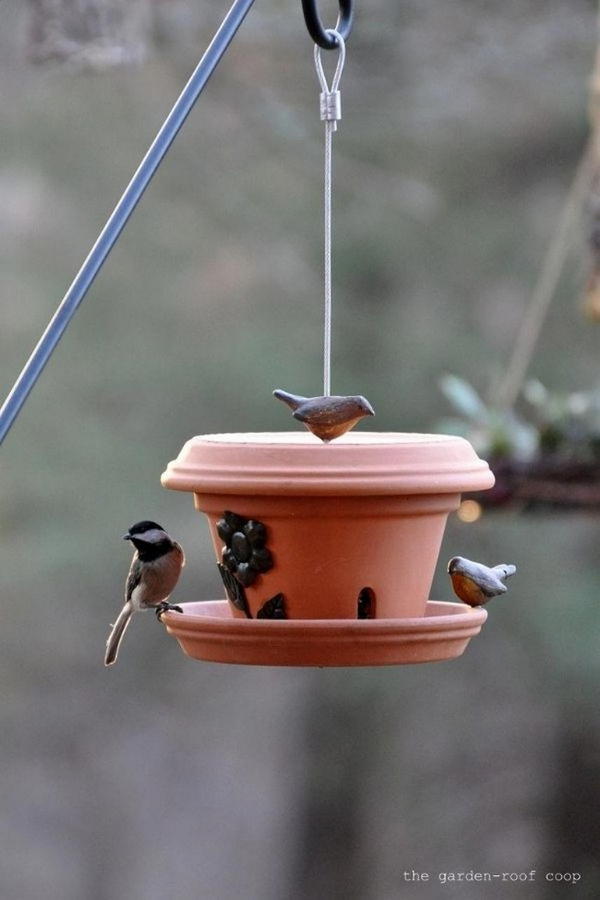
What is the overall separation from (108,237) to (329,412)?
46cm

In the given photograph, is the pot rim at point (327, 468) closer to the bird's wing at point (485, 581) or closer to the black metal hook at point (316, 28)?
the bird's wing at point (485, 581)

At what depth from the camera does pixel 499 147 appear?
6.11 m

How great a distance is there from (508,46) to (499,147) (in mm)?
656

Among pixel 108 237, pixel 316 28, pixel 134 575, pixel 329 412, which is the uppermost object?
pixel 316 28

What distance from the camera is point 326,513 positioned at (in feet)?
5.84

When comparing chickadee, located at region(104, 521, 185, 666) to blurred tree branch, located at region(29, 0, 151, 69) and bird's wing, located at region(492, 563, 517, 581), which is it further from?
blurred tree branch, located at region(29, 0, 151, 69)

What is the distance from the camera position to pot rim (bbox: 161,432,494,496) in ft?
5.62

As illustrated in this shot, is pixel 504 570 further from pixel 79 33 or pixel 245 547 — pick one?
pixel 79 33

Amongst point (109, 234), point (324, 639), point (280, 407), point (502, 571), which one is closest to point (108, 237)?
point (109, 234)

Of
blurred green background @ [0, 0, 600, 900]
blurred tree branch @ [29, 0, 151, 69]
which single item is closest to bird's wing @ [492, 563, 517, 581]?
blurred tree branch @ [29, 0, 151, 69]

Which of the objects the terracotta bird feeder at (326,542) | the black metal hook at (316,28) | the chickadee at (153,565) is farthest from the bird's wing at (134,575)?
the black metal hook at (316,28)

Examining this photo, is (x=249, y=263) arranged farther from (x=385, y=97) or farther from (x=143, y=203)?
(x=385, y=97)

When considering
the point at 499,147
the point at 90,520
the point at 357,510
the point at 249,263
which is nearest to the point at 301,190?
the point at 249,263

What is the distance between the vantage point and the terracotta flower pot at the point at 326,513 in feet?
5.66
